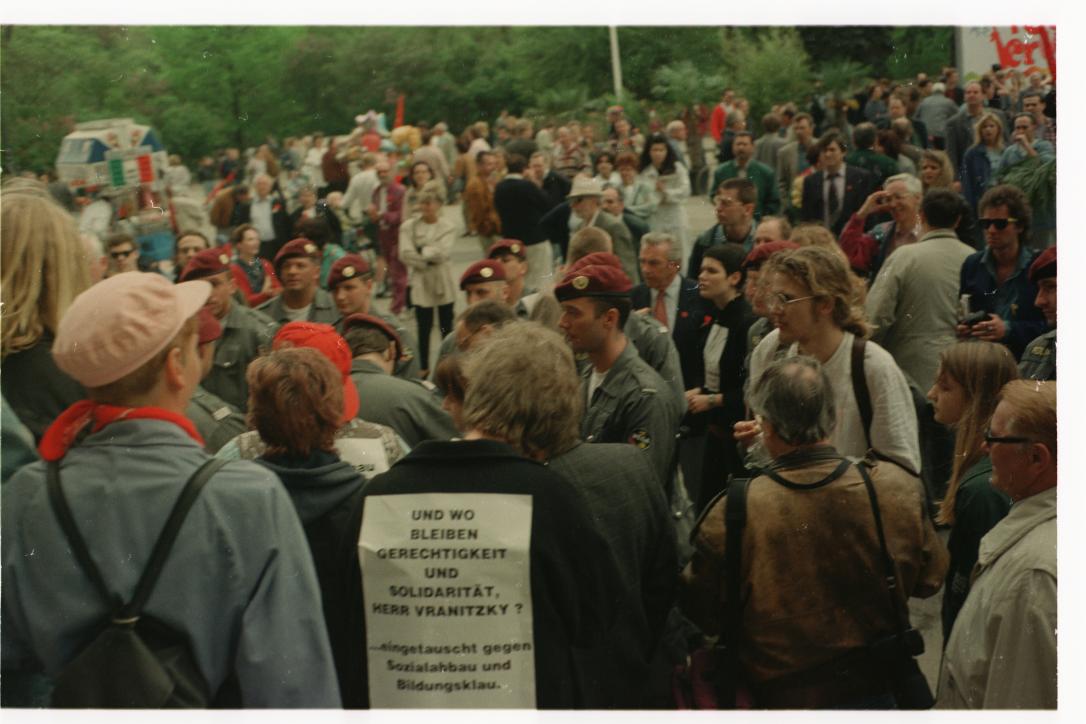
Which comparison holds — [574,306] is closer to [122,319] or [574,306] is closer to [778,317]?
[778,317]

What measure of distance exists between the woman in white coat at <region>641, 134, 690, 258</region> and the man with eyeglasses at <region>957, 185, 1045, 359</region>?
3747mm

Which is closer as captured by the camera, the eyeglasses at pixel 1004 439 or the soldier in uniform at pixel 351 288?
the eyeglasses at pixel 1004 439

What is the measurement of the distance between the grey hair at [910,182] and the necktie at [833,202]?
385mm

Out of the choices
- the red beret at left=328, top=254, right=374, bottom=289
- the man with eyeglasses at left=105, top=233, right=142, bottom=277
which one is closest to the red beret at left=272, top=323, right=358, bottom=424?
the man with eyeglasses at left=105, top=233, right=142, bottom=277

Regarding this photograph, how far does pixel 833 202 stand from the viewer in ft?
22.7

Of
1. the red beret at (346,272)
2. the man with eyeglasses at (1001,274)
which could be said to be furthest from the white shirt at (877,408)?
the red beret at (346,272)

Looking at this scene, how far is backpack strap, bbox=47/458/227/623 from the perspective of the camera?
2.21 metres

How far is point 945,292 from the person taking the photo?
4.94m

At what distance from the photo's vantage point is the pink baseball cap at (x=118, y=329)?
236 cm

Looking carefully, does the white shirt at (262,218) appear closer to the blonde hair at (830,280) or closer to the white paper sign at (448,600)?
the blonde hair at (830,280)

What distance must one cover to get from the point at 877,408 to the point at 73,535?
2.36m

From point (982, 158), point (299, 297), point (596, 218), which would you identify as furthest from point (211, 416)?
point (596, 218)

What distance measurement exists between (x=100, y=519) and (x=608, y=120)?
5582mm
